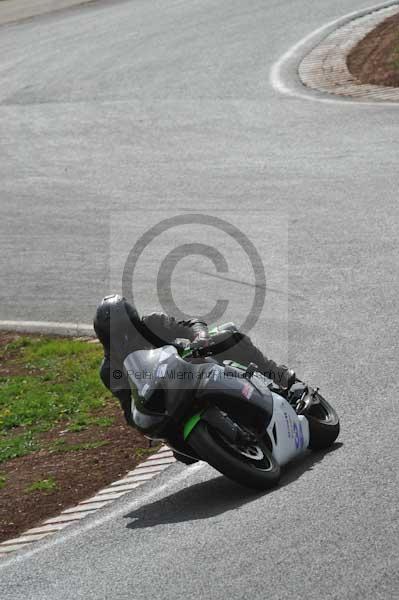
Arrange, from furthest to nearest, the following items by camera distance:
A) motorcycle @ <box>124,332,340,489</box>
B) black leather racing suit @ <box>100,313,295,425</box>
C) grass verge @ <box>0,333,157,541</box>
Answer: grass verge @ <box>0,333,157,541</box>
black leather racing suit @ <box>100,313,295,425</box>
motorcycle @ <box>124,332,340,489</box>

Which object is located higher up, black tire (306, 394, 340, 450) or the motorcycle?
the motorcycle

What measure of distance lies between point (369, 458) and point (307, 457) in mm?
681

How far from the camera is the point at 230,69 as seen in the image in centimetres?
2262

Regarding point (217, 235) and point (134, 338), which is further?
point (217, 235)

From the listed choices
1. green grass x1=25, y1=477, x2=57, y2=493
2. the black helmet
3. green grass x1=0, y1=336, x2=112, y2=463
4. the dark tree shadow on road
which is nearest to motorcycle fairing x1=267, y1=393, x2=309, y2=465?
the dark tree shadow on road

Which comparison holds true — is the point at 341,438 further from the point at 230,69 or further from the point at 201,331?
the point at 230,69

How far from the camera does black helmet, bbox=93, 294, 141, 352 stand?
783 cm

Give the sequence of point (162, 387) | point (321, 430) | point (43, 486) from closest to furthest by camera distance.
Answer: point (162, 387), point (321, 430), point (43, 486)

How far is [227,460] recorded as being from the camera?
7480 millimetres

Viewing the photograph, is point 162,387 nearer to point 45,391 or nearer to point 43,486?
point 43,486

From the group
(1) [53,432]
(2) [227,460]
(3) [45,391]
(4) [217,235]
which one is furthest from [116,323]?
(4) [217,235]

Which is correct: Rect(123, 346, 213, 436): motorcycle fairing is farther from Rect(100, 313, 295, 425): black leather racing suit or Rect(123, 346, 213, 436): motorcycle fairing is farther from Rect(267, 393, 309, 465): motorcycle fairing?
Rect(267, 393, 309, 465): motorcycle fairing

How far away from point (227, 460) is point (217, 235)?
315 inches

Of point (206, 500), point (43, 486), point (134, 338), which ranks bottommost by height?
point (43, 486)
